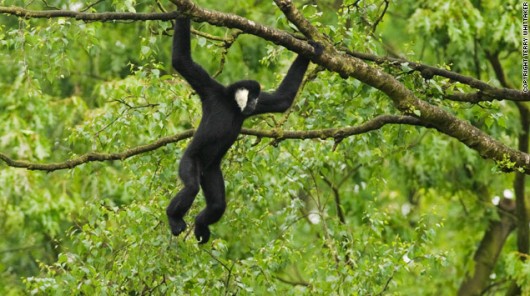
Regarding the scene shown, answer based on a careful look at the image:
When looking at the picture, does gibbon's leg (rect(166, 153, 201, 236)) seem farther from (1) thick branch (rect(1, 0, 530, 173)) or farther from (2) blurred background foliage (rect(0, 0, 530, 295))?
(1) thick branch (rect(1, 0, 530, 173))

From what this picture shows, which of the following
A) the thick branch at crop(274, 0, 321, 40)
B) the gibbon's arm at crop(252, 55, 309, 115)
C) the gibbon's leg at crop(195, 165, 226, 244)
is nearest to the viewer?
the thick branch at crop(274, 0, 321, 40)

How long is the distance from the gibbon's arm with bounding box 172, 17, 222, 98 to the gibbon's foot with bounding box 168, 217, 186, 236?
1038mm

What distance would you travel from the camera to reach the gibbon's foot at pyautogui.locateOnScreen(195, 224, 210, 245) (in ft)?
25.6

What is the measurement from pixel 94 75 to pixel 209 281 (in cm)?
1040

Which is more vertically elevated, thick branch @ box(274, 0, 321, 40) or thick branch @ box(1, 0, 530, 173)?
thick branch @ box(274, 0, 321, 40)

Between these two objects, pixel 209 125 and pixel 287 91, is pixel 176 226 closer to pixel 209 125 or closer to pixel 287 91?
pixel 209 125

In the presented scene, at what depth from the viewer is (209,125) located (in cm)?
746

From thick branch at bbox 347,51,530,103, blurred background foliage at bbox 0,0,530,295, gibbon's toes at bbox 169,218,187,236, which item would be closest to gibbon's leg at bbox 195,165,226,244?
blurred background foliage at bbox 0,0,530,295

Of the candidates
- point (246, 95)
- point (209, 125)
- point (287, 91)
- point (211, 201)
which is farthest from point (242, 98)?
point (211, 201)

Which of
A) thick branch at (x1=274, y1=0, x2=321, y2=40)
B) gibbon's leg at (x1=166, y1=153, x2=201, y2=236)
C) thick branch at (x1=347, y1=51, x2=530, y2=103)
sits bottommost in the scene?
gibbon's leg at (x1=166, y1=153, x2=201, y2=236)

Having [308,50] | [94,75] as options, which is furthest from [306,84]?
[94,75]

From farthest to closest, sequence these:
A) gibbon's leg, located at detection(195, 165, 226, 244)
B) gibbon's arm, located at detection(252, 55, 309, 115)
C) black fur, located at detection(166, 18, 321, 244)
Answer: gibbon's arm, located at detection(252, 55, 309, 115) < gibbon's leg, located at detection(195, 165, 226, 244) < black fur, located at detection(166, 18, 321, 244)

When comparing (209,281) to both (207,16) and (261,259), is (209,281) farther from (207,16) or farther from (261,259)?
(207,16)

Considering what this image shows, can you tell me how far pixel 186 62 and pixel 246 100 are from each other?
56 centimetres
